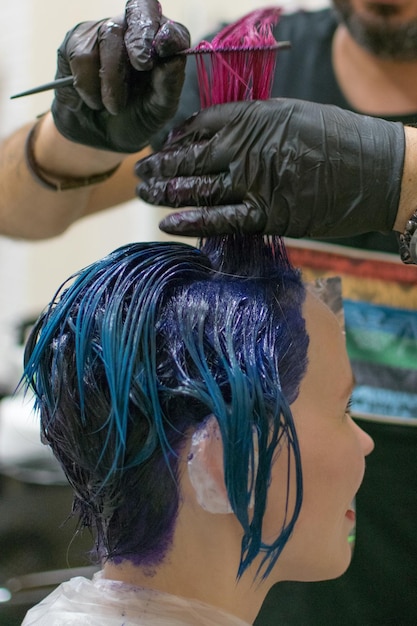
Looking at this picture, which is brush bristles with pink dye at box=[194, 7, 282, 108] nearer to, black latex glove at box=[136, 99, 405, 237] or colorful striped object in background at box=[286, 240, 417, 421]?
black latex glove at box=[136, 99, 405, 237]

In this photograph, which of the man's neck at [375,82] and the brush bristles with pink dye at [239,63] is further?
the man's neck at [375,82]

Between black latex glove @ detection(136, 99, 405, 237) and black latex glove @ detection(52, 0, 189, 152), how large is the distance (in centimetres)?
7

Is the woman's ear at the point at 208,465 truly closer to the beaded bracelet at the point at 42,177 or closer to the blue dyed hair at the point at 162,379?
the blue dyed hair at the point at 162,379

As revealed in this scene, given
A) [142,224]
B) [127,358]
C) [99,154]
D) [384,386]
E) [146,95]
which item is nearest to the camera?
[127,358]

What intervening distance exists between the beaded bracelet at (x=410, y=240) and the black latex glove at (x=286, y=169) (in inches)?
1.2

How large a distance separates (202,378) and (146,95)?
398mm

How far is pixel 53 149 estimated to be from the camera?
139 centimetres

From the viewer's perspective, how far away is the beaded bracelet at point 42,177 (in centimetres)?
146

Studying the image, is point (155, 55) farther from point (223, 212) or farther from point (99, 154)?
point (99, 154)

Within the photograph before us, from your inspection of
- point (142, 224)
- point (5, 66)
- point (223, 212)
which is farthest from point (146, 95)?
point (5, 66)

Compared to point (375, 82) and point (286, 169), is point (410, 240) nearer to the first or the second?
point (286, 169)

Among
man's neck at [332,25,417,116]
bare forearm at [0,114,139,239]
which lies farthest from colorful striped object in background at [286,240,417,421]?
bare forearm at [0,114,139,239]

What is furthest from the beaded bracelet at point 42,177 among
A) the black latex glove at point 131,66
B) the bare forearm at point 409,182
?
the bare forearm at point 409,182

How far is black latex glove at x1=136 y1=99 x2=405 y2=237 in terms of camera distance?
0.95 m
